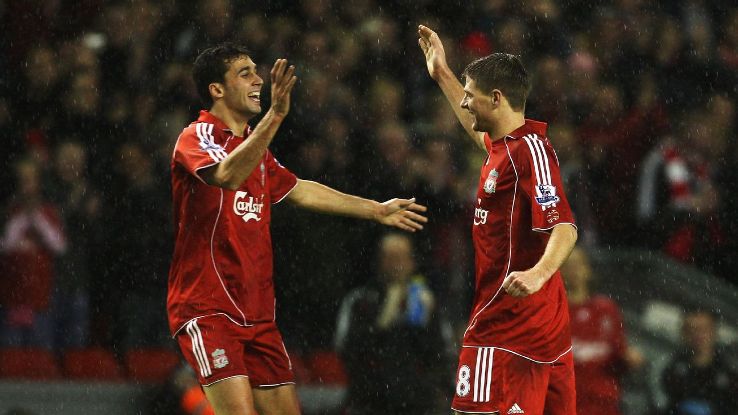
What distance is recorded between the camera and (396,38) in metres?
10.6

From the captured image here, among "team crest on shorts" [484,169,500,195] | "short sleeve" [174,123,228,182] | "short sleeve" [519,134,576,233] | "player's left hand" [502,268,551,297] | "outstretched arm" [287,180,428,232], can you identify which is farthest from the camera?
"outstretched arm" [287,180,428,232]

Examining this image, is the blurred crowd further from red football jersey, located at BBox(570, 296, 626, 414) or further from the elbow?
the elbow

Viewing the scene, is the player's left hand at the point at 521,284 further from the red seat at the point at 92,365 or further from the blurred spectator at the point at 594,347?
the red seat at the point at 92,365

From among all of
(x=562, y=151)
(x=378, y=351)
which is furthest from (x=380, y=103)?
(x=378, y=351)

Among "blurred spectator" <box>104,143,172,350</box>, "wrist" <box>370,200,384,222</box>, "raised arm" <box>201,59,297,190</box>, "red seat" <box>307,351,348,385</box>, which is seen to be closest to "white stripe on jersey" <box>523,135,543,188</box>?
"raised arm" <box>201,59,297,190</box>

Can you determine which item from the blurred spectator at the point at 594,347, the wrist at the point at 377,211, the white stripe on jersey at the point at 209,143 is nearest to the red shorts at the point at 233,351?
→ the white stripe on jersey at the point at 209,143

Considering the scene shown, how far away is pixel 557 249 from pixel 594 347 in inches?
115

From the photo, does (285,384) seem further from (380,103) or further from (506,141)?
(380,103)

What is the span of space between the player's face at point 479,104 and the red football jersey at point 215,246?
1.02 meters

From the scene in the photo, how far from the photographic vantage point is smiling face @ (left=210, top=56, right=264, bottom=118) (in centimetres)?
606

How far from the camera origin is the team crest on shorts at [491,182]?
5.50 m

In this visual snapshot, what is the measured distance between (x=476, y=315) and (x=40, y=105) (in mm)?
4817

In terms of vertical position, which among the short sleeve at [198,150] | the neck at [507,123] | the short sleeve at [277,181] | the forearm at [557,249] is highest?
the neck at [507,123]

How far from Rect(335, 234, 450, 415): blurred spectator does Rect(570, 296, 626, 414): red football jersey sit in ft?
2.75
